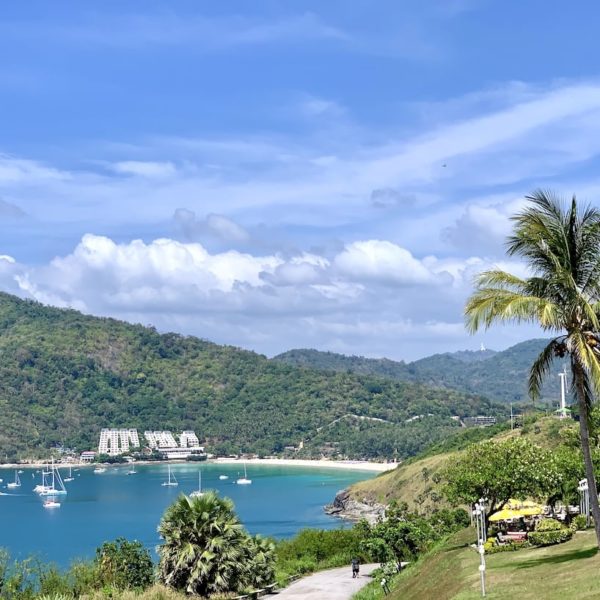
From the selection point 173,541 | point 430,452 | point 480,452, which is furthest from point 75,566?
point 430,452

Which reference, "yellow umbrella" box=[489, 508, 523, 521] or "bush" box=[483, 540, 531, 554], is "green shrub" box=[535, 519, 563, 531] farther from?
"yellow umbrella" box=[489, 508, 523, 521]

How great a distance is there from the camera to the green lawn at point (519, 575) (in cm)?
2091

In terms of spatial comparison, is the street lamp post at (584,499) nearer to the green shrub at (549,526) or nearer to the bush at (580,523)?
the bush at (580,523)

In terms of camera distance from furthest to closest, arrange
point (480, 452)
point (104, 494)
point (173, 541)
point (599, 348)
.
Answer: point (104, 494)
point (480, 452)
point (173, 541)
point (599, 348)

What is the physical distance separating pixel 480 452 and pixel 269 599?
12389 millimetres

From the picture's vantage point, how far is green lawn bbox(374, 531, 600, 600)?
2091 centimetres

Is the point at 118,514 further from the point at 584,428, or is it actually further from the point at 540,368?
the point at 584,428

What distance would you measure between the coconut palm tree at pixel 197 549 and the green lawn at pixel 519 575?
21.4ft

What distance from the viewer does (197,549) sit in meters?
34.5

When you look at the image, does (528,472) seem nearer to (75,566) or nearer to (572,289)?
(572,289)

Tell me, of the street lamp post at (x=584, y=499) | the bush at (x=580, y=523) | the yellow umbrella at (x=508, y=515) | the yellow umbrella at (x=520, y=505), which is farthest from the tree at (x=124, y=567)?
the bush at (x=580, y=523)

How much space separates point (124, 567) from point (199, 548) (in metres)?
18.5

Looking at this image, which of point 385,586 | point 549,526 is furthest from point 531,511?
point 549,526

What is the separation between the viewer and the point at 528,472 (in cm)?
3784
